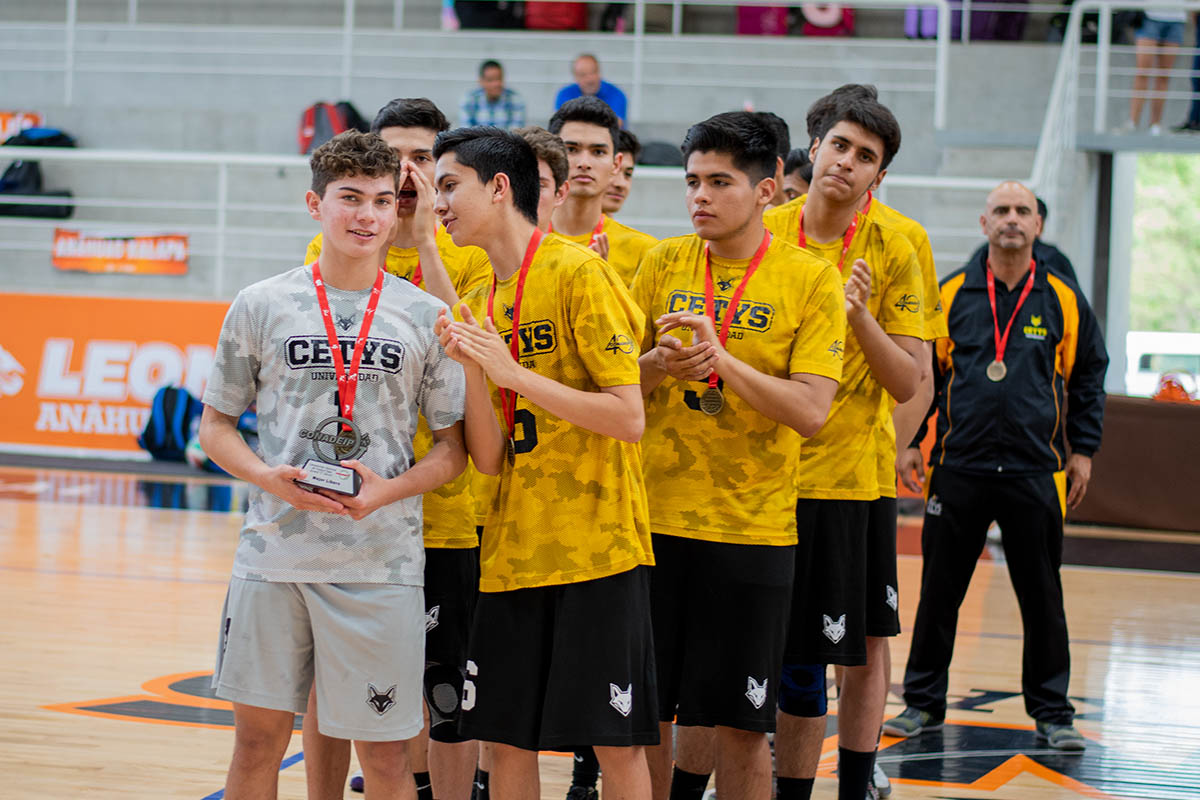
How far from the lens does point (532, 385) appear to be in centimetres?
312

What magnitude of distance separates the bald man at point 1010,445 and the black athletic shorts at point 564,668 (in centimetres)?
258

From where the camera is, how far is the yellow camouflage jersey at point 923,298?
4406 millimetres

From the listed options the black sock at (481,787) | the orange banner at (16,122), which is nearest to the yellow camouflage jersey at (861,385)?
the black sock at (481,787)

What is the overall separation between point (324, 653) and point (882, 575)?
2.00 meters

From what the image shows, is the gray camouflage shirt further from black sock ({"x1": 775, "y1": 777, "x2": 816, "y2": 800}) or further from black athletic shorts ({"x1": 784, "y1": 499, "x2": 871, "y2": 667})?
black sock ({"x1": 775, "y1": 777, "x2": 816, "y2": 800})

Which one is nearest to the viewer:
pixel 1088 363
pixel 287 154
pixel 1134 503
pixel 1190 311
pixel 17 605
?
pixel 1088 363

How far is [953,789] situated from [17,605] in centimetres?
514

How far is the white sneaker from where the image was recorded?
4781 mm

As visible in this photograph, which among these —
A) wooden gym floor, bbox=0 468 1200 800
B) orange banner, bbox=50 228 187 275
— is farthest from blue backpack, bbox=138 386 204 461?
orange banner, bbox=50 228 187 275

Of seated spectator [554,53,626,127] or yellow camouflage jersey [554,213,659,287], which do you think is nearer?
yellow camouflage jersey [554,213,659,287]

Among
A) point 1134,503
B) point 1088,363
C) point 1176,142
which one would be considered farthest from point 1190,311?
point 1088,363

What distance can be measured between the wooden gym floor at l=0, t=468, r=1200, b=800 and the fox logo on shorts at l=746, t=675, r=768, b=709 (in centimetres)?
135

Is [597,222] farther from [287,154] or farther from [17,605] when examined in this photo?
[287,154]

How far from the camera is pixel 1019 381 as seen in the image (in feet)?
19.0
